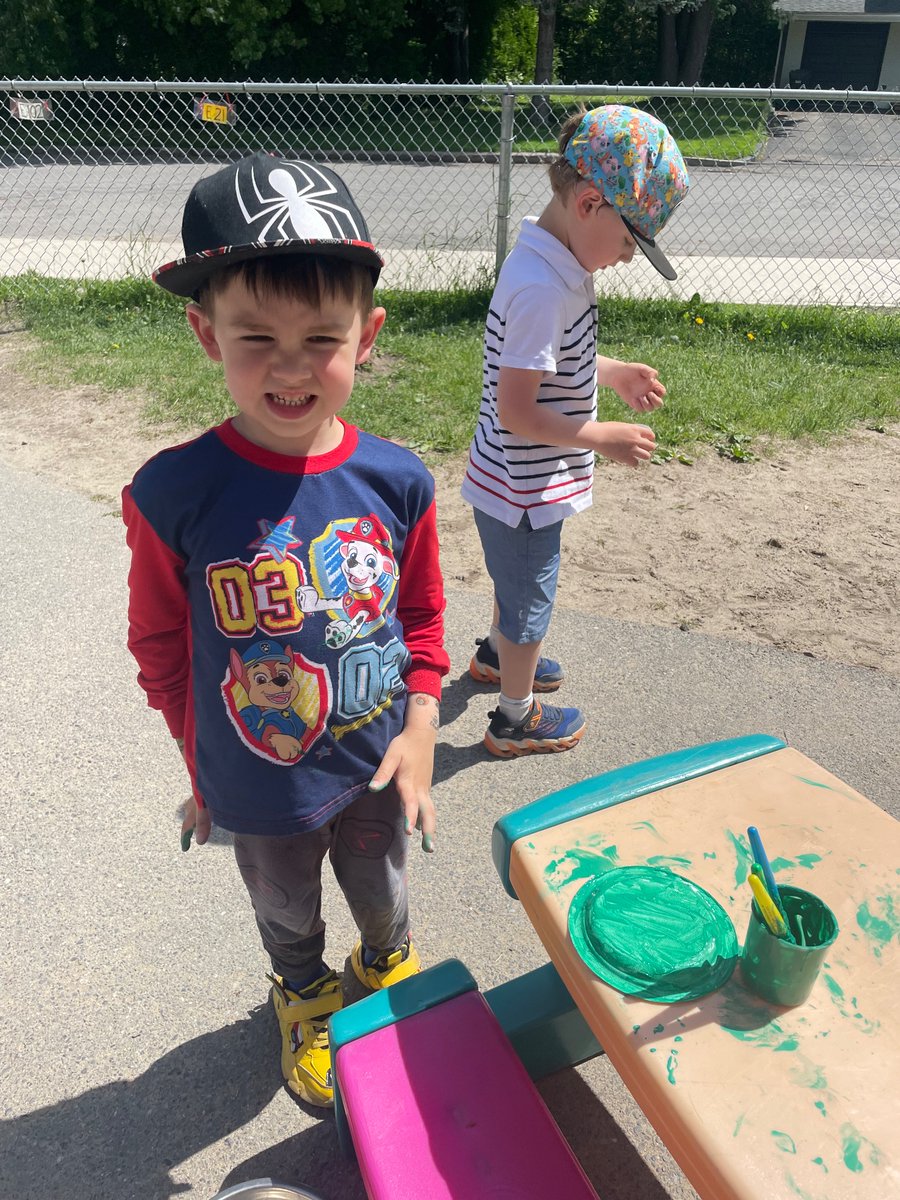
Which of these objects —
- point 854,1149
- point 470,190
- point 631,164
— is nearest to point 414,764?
point 854,1149

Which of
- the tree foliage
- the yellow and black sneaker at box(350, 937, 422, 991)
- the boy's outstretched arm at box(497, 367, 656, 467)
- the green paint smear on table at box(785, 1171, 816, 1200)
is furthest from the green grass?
the tree foliage

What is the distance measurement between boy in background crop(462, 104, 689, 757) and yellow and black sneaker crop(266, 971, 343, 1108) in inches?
43.0

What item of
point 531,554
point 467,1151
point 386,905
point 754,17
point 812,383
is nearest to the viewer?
point 467,1151

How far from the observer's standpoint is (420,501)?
1.61 meters

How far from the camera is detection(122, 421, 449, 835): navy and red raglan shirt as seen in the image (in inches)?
56.8

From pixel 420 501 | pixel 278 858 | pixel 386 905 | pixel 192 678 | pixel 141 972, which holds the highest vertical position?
pixel 420 501

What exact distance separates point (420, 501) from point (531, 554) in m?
0.96

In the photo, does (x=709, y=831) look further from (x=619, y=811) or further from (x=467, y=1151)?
(x=467, y=1151)

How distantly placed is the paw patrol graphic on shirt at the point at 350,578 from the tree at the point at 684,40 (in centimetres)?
Answer: 2857

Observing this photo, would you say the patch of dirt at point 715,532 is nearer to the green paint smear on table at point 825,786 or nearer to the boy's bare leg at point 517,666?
the boy's bare leg at point 517,666

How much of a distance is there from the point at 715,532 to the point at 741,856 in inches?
105

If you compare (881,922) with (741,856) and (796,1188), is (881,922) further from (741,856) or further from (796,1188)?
(796,1188)

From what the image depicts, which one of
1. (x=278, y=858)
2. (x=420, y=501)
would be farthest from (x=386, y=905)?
(x=420, y=501)

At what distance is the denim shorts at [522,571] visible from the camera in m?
2.52
